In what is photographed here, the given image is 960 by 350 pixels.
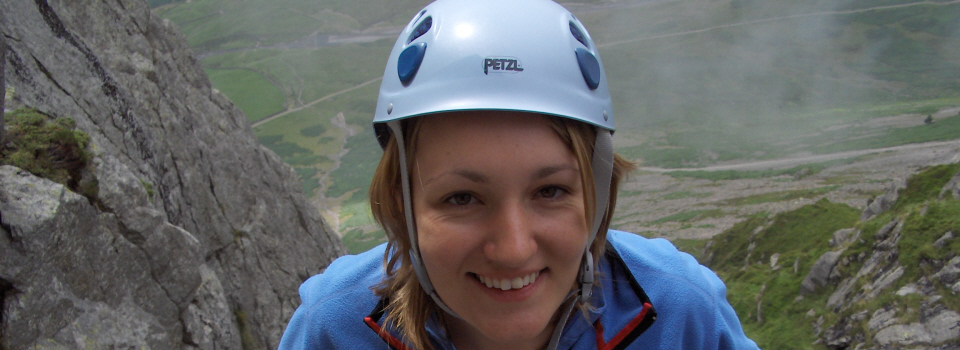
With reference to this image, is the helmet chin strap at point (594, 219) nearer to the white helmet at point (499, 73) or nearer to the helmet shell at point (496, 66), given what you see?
the white helmet at point (499, 73)

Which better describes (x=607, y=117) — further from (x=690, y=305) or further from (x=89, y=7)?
(x=89, y=7)

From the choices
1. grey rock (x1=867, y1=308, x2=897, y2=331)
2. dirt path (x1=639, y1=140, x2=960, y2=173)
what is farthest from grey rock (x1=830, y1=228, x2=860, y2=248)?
dirt path (x1=639, y1=140, x2=960, y2=173)

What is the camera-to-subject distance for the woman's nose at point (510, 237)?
7.79 ft

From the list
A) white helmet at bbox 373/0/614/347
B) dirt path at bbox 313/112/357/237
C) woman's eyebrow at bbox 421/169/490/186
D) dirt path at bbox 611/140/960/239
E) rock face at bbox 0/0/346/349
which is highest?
white helmet at bbox 373/0/614/347

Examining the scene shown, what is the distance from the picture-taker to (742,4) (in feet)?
426

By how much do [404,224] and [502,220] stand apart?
2.70ft

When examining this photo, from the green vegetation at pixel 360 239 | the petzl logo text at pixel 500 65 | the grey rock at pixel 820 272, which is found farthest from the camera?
the green vegetation at pixel 360 239

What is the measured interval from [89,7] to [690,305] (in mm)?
19592

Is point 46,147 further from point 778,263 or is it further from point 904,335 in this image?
point 778,263

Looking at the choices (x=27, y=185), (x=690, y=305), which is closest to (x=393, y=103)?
(x=690, y=305)

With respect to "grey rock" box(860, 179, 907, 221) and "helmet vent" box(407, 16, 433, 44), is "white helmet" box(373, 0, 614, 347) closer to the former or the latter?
"helmet vent" box(407, 16, 433, 44)

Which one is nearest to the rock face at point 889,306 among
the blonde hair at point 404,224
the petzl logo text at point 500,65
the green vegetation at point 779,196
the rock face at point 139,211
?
the blonde hair at point 404,224

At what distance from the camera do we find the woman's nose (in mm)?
2373

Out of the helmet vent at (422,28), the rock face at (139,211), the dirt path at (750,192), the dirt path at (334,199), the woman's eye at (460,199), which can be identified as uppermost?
the helmet vent at (422,28)
